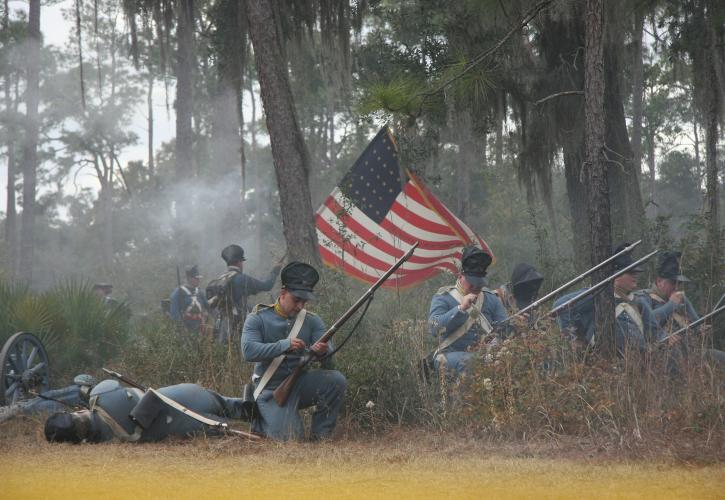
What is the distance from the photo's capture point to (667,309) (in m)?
10.0

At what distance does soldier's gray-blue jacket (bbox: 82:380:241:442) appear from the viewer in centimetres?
798

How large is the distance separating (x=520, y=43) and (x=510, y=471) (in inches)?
262

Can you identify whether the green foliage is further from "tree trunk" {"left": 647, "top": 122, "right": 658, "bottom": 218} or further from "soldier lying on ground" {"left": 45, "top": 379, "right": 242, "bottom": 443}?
"tree trunk" {"left": 647, "top": 122, "right": 658, "bottom": 218}

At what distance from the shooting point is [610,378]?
7.35 meters

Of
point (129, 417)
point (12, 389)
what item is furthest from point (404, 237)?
point (129, 417)

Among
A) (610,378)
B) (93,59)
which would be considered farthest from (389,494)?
(93,59)

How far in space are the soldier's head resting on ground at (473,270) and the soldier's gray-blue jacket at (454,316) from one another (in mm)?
147

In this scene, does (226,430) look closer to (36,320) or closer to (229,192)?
(36,320)

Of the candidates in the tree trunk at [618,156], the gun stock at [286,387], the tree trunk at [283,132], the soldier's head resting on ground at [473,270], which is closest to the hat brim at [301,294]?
the gun stock at [286,387]

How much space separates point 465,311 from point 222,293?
5.05 metres

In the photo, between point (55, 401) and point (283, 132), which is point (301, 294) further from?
point (283, 132)

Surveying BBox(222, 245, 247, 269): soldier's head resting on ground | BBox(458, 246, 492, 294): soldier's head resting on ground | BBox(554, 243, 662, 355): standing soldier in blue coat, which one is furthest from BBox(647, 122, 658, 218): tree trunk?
BBox(458, 246, 492, 294): soldier's head resting on ground

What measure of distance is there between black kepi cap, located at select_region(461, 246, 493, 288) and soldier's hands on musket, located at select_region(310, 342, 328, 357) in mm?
1713

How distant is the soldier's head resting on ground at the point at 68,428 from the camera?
791cm
